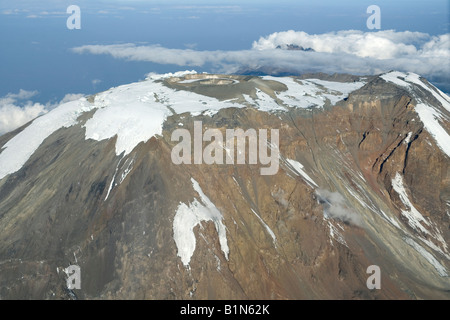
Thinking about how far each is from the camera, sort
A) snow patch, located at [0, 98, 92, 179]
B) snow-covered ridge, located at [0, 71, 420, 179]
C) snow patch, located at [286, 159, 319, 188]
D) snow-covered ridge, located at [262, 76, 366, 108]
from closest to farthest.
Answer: snow-covered ridge, located at [0, 71, 420, 179]
snow patch, located at [286, 159, 319, 188]
snow patch, located at [0, 98, 92, 179]
snow-covered ridge, located at [262, 76, 366, 108]

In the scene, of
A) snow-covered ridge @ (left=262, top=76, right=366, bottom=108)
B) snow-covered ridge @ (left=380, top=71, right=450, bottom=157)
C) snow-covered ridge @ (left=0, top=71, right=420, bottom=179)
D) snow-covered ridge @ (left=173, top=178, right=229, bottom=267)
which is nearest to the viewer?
snow-covered ridge @ (left=173, top=178, right=229, bottom=267)

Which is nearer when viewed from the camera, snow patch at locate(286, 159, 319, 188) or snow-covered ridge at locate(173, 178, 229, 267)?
snow-covered ridge at locate(173, 178, 229, 267)

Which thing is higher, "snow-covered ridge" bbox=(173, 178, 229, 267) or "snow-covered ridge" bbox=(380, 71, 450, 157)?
"snow-covered ridge" bbox=(380, 71, 450, 157)

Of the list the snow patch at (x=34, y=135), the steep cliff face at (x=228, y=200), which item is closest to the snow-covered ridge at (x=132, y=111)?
the snow patch at (x=34, y=135)

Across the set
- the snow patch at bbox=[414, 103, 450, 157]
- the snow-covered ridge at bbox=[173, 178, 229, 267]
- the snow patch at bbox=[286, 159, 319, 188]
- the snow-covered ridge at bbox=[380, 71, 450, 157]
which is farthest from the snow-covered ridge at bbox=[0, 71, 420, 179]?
the snow-covered ridge at bbox=[173, 178, 229, 267]

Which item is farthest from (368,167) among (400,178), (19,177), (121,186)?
(19,177)

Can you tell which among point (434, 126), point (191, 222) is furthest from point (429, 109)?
point (191, 222)

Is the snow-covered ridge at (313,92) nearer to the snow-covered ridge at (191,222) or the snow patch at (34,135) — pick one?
the snow-covered ridge at (191,222)

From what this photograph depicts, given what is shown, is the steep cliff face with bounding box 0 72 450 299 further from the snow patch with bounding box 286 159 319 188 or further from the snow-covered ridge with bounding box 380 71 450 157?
the snow-covered ridge with bounding box 380 71 450 157
